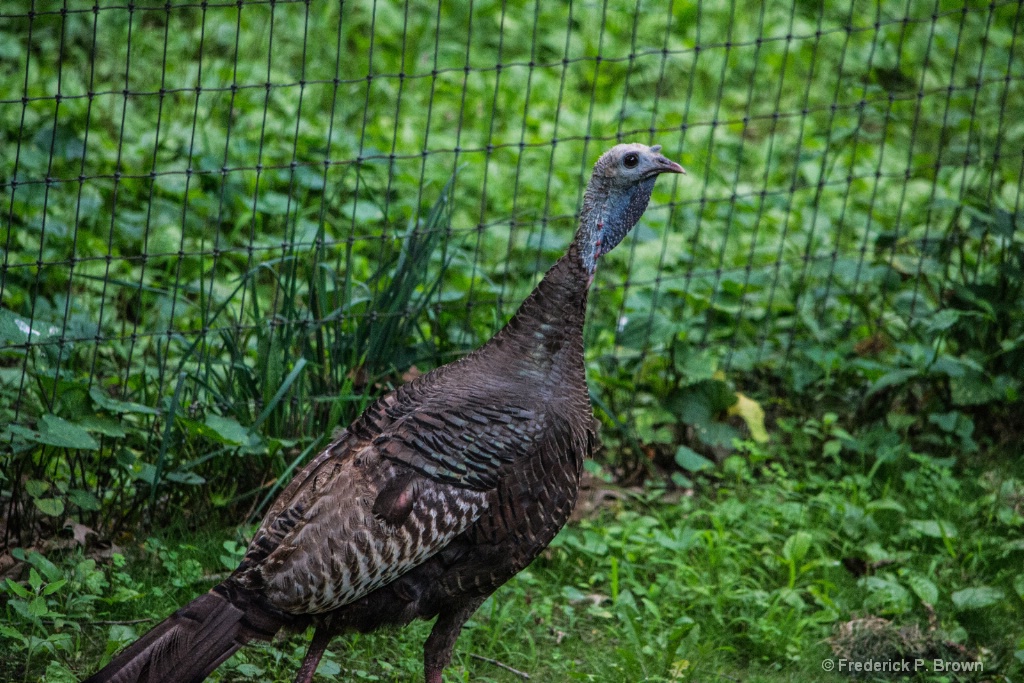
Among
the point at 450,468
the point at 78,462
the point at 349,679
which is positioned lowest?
the point at 349,679

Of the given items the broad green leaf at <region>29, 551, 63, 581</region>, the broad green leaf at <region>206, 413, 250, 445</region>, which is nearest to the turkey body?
the broad green leaf at <region>206, 413, 250, 445</region>

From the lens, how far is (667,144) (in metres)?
6.83

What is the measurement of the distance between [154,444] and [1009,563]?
3157 mm

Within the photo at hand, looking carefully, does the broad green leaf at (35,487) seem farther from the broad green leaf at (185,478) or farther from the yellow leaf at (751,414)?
the yellow leaf at (751,414)

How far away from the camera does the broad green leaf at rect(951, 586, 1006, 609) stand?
3938 mm

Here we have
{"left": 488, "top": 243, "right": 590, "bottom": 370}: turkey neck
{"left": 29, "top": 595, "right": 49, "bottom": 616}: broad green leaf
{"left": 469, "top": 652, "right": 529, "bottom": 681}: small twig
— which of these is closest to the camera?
{"left": 29, "top": 595, "right": 49, "bottom": 616}: broad green leaf

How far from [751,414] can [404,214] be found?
205 centimetres

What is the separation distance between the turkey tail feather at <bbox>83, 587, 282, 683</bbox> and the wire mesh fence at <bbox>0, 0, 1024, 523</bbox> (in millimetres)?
902

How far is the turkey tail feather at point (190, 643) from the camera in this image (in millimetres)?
2834

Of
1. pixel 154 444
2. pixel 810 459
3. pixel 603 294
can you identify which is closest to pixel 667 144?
pixel 603 294

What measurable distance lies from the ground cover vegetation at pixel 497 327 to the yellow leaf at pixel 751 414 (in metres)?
0.02

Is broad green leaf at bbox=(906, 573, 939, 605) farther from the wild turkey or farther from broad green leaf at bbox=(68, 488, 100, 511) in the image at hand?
broad green leaf at bbox=(68, 488, 100, 511)

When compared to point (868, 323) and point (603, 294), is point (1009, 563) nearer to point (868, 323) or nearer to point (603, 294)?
point (868, 323)

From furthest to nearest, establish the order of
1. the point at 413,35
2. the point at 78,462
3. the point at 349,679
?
the point at 413,35 → the point at 78,462 → the point at 349,679
